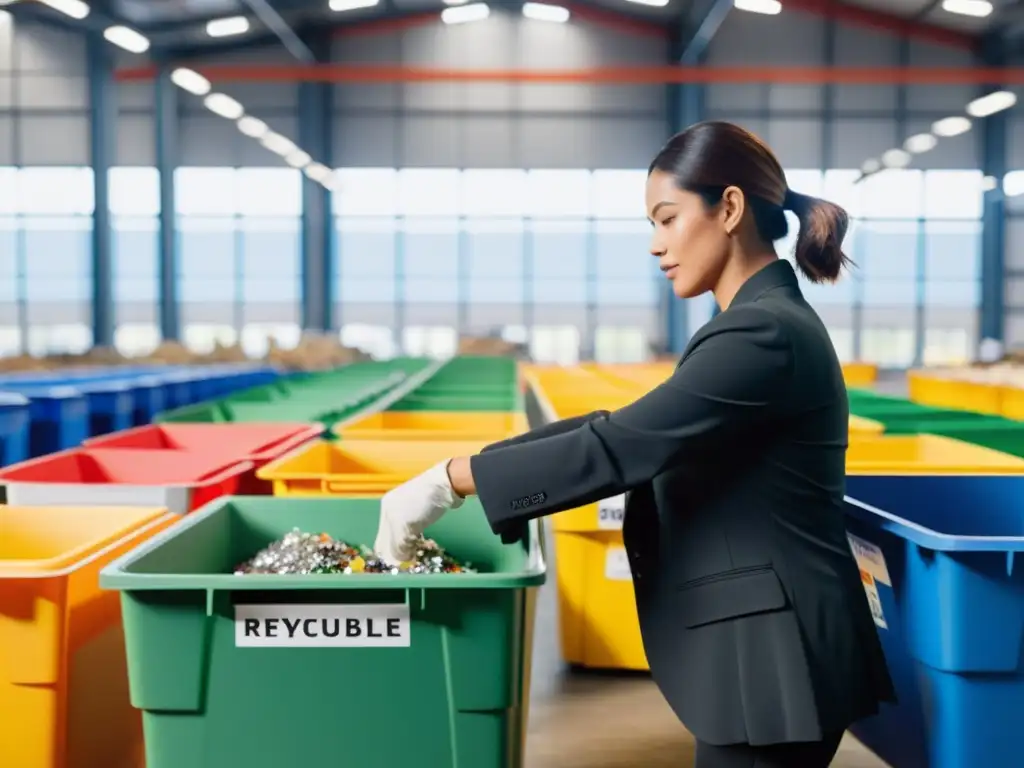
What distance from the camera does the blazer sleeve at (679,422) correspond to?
4.50 feet

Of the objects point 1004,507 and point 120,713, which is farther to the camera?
point 1004,507

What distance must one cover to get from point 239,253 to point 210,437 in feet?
52.9

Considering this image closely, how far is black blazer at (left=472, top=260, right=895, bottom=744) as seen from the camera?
4.54 ft

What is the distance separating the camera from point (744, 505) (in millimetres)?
1441

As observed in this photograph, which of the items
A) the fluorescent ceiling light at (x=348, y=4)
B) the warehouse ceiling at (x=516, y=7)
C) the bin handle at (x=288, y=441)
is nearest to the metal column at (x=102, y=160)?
the warehouse ceiling at (x=516, y=7)

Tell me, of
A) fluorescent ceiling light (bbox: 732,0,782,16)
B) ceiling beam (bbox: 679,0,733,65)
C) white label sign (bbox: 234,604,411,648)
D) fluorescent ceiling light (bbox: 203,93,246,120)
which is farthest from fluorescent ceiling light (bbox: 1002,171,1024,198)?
white label sign (bbox: 234,604,411,648)

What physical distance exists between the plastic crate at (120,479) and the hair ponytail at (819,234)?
1.47 metres

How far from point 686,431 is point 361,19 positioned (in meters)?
19.6

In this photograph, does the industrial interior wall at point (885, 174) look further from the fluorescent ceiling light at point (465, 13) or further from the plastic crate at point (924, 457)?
the plastic crate at point (924, 457)

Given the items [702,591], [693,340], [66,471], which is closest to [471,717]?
[702,591]

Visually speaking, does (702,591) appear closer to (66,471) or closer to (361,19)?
(66,471)

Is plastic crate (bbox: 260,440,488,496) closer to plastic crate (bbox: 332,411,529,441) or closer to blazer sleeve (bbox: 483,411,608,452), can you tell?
plastic crate (bbox: 332,411,529,441)

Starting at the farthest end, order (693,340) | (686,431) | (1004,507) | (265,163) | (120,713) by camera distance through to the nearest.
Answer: (265,163), (1004,507), (120,713), (693,340), (686,431)

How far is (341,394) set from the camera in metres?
6.19
